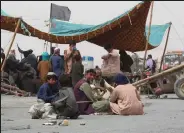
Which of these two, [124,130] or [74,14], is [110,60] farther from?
[74,14]

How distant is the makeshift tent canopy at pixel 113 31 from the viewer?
12.5m

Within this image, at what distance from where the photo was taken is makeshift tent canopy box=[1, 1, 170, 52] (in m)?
12.5

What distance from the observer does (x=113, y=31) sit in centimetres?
1388

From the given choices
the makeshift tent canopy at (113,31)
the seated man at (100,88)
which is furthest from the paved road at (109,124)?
the makeshift tent canopy at (113,31)

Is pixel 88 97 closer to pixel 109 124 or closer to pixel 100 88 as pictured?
pixel 100 88

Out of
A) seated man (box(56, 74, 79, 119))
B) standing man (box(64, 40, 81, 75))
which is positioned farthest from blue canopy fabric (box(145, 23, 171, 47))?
seated man (box(56, 74, 79, 119))

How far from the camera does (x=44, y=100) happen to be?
8656 mm

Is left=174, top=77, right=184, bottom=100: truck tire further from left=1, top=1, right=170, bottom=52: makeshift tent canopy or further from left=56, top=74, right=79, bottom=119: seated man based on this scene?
left=56, top=74, right=79, bottom=119: seated man

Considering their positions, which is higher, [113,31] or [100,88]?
[113,31]

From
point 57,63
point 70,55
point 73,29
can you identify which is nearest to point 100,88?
point 70,55

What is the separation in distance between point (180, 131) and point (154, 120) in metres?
1.46

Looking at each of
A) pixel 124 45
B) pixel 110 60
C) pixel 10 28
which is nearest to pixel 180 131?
pixel 110 60

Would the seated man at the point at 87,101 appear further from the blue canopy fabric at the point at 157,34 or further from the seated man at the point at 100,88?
the blue canopy fabric at the point at 157,34

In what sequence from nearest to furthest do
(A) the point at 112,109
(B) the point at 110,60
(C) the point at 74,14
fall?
(A) the point at 112,109
(B) the point at 110,60
(C) the point at 74,14
